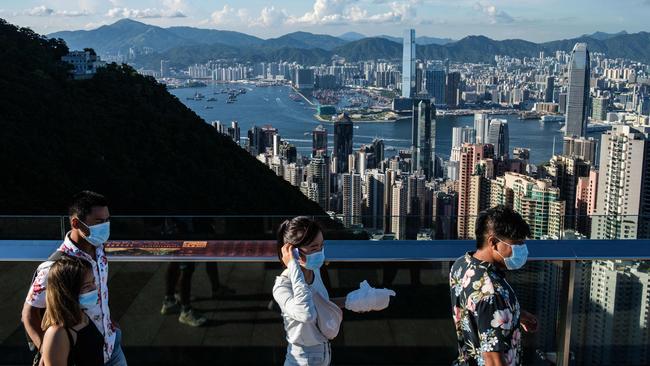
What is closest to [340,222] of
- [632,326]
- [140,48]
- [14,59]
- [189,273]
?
[189,273]

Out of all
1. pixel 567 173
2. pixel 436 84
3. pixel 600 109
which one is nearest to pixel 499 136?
pixel 567 173

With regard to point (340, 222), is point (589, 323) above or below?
below

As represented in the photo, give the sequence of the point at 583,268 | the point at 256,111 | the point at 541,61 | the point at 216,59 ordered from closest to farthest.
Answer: the point at 583,268, the point at 256,111, the point at 216,59, the point at 541,61

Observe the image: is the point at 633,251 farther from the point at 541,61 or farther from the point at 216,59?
the point at 541,61

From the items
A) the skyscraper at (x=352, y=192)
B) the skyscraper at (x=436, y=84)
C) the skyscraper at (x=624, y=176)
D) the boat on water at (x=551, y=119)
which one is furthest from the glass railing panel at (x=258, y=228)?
the skyscraper at (x=436, y=84)

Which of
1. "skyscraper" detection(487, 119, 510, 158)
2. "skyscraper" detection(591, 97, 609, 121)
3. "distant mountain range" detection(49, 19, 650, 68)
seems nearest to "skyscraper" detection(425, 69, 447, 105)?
"skyscraper" detection(591, 97, 609, 121)

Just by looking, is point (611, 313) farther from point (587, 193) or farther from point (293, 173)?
point (293, 173)

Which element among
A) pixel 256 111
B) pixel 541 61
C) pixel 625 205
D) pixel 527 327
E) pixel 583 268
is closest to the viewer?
pixel 527 327

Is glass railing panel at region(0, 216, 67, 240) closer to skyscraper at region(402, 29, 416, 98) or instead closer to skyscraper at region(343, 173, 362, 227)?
skyscraper at region(343, 173, 362, 227)
